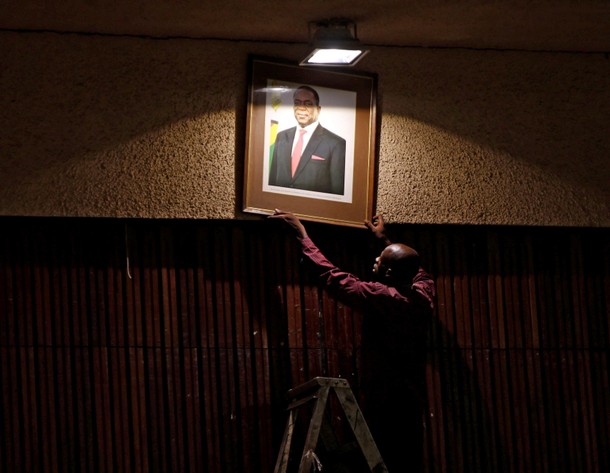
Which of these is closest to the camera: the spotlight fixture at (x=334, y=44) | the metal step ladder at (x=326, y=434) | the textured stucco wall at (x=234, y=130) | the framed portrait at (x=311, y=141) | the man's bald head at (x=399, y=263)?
the metal step ladder at (x=326, y=434)

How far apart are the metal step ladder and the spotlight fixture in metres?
1.58

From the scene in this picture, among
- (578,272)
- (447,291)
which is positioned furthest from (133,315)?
(578,272)

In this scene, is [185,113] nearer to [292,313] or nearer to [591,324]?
[292,313]

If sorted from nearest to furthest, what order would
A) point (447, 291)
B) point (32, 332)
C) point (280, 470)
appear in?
point (280, 470) < point (32, 332) < point (447, 291)

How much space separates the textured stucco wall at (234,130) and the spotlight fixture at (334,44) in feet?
0.88

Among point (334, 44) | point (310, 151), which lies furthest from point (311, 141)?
point (334, 44)

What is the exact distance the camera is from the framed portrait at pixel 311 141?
480cm

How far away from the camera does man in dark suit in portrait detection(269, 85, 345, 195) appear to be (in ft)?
15.9

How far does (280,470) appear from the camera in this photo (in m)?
4.34

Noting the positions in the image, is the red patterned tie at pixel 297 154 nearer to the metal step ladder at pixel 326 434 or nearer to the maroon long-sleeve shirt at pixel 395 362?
the maroon long-sleeve shirt at pixel 395 362

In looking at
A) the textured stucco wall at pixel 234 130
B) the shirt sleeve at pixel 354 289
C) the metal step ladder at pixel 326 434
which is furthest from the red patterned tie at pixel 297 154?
the metal step ladder at pixel 326 434

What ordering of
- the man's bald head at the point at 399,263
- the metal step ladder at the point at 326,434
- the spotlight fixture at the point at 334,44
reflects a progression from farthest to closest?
1. the man's bald head at the point at 399,263
2. the spotlight fixture at the point at 334,44
3. the metal step ladder at the point at 326,434

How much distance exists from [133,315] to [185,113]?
1.08 meters

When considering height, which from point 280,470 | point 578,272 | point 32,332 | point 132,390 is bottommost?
point 280,470
